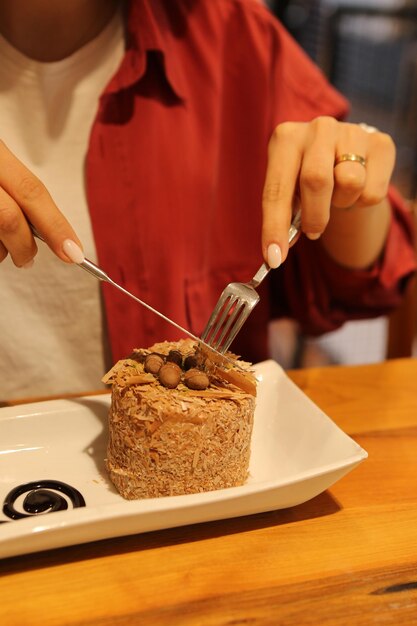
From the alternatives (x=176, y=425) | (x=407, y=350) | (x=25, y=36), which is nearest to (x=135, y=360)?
(x=176, y=425)

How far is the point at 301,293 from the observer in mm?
1643

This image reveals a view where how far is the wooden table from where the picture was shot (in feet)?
2.26

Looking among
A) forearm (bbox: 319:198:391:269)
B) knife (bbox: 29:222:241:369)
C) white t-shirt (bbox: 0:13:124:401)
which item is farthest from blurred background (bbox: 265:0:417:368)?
knife (bbox: 29:222:241:369)

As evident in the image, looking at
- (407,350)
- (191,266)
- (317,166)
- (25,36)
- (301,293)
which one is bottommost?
(407,350)

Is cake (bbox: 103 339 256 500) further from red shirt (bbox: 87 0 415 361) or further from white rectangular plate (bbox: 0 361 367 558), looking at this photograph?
red shirt (bbox: 87 0 415 361)

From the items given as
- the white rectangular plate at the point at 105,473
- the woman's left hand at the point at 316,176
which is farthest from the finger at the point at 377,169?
the white rectangular plate at the point at 105,473

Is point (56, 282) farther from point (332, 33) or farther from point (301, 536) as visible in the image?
point (332, 33)

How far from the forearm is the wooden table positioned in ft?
2.16

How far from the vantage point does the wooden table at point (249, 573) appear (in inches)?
27.1

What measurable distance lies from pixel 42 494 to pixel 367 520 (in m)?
0.43

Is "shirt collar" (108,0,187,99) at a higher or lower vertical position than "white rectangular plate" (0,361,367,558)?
higher

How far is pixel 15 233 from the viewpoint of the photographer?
33.9 inches

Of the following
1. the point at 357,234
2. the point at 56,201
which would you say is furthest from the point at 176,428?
the point at 357,234

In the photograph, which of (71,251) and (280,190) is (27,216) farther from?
(280,190)
